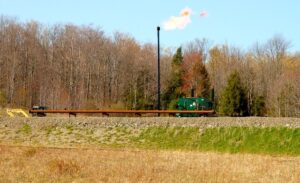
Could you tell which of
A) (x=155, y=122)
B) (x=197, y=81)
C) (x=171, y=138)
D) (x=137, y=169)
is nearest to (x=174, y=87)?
(x=197, y=81)

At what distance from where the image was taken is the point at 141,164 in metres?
11.6

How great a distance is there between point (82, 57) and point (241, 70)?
19.5m

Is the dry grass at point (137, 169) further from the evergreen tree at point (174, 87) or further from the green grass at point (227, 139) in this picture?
the evergreen tree at point (174, 87)

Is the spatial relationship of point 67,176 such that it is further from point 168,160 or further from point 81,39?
point 81,39

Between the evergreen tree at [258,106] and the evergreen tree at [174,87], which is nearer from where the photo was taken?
the evergreen tree at [258,106]

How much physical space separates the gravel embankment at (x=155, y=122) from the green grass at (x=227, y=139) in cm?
39

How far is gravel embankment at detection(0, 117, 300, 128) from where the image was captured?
20078 millimetres

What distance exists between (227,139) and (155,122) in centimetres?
345

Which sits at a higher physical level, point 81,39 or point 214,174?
point 81,39

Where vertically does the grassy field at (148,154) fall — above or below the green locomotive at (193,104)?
below

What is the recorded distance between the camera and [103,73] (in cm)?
5962

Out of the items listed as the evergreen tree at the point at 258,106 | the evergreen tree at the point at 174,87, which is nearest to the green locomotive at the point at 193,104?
the evergreen tree at the point at 258,106

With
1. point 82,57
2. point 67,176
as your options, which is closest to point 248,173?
point 67,176

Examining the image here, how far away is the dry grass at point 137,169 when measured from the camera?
9.33 metres
